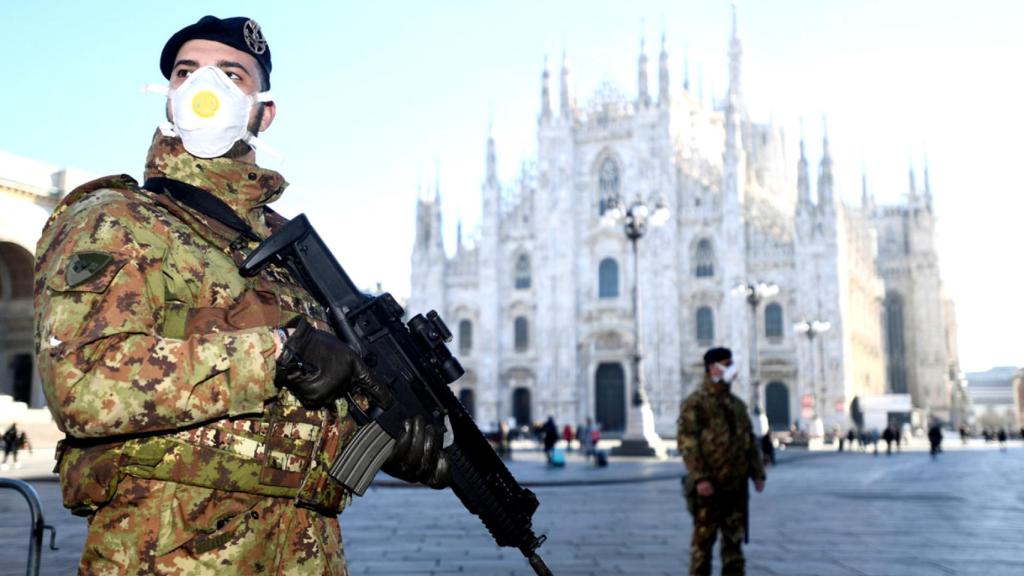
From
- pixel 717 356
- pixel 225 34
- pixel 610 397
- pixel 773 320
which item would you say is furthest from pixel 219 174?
pixel 610 397

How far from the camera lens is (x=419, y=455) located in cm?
232

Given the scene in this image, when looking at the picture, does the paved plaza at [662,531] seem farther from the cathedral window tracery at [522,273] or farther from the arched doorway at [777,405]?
the cathedral window tracery at [522,273]

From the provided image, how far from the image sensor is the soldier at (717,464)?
5668 mm

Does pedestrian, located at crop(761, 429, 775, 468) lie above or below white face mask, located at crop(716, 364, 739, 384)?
below

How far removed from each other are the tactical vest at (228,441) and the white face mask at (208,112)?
0.18m

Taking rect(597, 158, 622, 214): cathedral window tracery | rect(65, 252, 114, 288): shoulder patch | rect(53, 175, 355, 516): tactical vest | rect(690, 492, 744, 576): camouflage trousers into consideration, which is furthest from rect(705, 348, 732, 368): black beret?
rect(597, 158, 622, 214): cathedral window tracery

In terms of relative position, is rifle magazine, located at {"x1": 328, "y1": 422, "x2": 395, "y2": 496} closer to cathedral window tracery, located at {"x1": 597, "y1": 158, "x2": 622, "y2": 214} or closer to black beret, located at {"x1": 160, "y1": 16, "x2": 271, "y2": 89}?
black beret, located at {"x1": 160, "y1": 16, "x2": 271, "y2": 89}

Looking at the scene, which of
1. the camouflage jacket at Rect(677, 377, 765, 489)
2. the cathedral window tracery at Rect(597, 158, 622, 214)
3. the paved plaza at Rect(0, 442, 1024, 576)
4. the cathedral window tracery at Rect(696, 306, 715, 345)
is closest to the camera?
the camouflage jacket at Rect(677, 377, 765, 489)

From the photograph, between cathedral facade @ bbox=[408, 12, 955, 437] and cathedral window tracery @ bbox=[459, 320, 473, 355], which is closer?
cathedral facade @ bbox=[408, 12, 955, 437]

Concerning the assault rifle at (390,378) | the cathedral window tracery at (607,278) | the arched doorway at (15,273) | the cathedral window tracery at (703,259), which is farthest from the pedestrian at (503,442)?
the assault rifle at (390,378)

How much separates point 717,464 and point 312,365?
14.2 feet

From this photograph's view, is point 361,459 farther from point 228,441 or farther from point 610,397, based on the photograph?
point 610,397

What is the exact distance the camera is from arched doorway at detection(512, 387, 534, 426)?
1763 inches

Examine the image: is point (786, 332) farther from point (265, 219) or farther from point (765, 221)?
point (265, 219)
